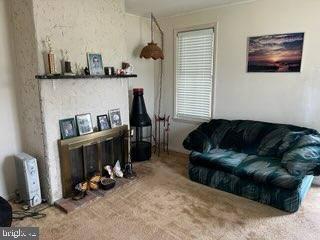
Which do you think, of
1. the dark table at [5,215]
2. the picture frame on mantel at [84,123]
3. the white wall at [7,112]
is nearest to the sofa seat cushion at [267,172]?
the picture frame on mantel at [84,123]

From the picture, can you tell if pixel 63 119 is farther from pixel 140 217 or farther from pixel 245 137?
pixel 245 137

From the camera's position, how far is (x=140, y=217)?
7.92ft

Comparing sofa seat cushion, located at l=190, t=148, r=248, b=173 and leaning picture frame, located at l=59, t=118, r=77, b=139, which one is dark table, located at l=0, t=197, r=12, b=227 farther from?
sofa seat cushion, located at l=190, t=148, r=248, b=173

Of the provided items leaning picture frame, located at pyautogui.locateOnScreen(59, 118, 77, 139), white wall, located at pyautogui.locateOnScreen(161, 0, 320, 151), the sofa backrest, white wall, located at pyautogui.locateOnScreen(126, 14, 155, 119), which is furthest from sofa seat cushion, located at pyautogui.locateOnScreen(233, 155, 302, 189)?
white wall, located at pyautogui.locateOnScreen(126, 14, 155, 119)

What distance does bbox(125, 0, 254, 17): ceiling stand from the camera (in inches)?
128

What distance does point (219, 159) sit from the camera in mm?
2941

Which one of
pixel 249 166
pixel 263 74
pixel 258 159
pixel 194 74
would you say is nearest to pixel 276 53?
pixel 263 74

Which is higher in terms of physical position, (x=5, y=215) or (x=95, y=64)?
(x=95, y=64)

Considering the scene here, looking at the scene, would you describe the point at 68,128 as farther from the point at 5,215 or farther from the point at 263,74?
the point at 263,74

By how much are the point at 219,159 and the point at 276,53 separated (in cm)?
158

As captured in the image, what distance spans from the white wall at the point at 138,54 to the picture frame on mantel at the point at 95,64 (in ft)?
3.22

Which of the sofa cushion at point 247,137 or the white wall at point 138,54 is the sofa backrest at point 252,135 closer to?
the sofa cushion at point 247,137

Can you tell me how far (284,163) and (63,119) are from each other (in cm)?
251

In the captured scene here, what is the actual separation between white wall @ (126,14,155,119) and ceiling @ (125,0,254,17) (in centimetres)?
21
